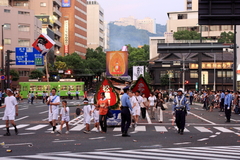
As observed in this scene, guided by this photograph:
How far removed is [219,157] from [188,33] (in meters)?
123

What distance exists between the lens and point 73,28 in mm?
131125

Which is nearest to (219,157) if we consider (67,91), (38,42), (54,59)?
(38,42)

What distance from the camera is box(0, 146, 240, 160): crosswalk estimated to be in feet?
38.2

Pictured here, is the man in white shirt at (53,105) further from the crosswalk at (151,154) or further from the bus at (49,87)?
the bus at (49,87)

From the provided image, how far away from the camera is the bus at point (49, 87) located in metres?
78.4

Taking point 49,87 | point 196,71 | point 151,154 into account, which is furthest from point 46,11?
point 151,154

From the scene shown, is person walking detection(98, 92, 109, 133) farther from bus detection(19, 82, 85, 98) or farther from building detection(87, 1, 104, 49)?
building detection(87, 1, 104, 49)

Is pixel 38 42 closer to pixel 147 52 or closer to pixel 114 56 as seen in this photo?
pixel 114 56

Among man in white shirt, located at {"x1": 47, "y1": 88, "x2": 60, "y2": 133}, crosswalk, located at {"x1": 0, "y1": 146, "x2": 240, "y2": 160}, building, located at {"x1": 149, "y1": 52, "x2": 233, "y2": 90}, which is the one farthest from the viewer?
building, located at {"x1": 149, "y1": 52, "x2": 233, "y2": 90}

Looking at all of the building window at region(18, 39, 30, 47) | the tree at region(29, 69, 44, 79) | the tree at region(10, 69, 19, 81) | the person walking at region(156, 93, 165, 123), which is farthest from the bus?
the person walking at region(156, 93, 165, 123)

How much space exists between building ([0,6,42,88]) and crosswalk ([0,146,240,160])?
7871 centimetres

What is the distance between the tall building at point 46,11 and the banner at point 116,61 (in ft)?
221

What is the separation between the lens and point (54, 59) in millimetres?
111938

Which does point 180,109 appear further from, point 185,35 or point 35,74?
point 185,35
